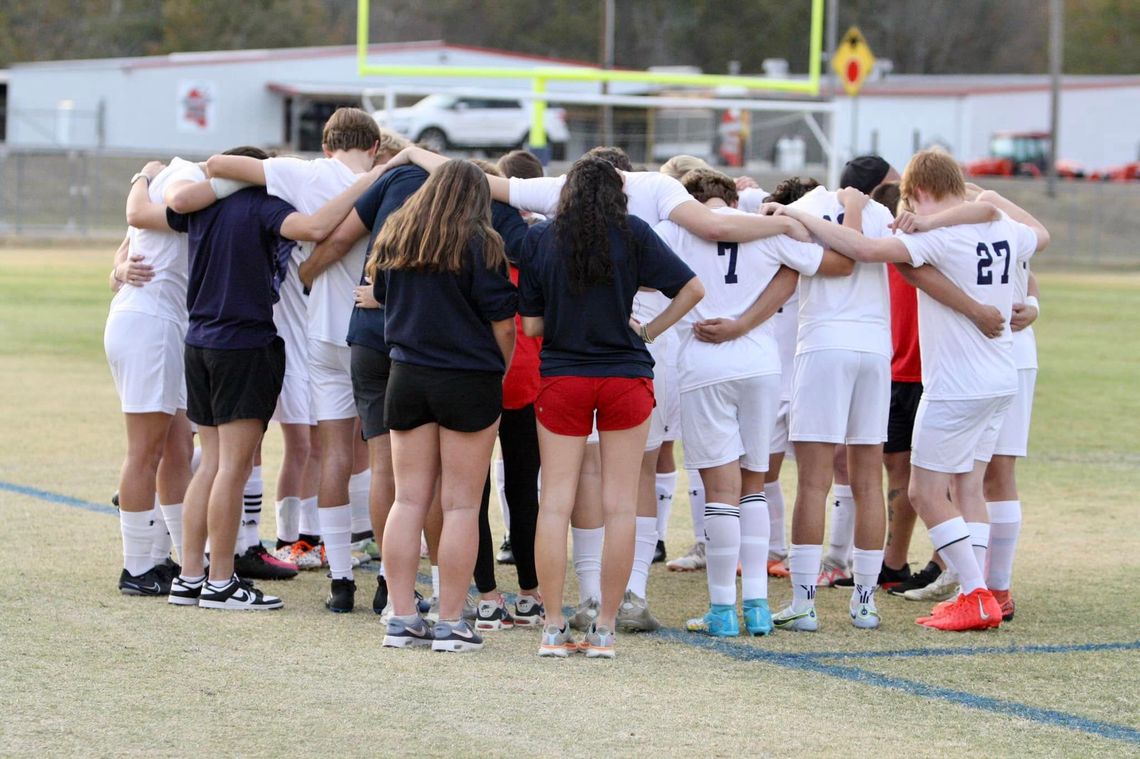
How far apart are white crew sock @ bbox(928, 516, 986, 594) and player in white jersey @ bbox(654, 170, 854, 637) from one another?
0.80m

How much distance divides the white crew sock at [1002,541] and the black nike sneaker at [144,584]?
3723 millimetres

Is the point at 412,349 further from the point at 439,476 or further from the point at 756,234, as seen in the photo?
the point at 756,234

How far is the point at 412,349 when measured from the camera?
19.1 feet

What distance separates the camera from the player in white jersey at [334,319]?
6453mm

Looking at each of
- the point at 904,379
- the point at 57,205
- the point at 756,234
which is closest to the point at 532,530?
the point at 756,234

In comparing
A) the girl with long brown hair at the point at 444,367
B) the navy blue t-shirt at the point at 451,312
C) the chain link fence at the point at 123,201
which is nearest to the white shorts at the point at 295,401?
the girl with long brown hair at the point at 444,367

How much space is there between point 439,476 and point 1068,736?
2589mm

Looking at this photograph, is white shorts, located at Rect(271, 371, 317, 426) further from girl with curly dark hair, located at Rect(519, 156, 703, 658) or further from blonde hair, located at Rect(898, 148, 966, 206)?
blonde hair, located at Rect(898, 148, 966, 206)

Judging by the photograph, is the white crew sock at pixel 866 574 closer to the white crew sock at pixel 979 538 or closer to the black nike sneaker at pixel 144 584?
the white crew sock at pixel 979 538

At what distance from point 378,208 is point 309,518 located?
211 centimetres

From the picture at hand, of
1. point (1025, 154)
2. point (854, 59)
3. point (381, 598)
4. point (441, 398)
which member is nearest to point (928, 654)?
point (441, 398)

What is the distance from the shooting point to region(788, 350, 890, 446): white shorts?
6434mm

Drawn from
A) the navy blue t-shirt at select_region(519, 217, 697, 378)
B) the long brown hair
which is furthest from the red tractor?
the long brown hair

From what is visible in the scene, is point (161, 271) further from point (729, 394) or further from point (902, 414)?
point (902, 414)
